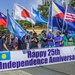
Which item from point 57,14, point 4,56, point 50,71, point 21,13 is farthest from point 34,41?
point 4,56

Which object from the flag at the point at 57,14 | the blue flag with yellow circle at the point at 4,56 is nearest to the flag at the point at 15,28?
the flag at the point at 57,14

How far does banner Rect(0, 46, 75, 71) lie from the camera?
1111 cm

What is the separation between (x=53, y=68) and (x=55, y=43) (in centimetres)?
352

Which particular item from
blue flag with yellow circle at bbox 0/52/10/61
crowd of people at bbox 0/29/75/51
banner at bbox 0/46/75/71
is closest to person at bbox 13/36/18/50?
crowd of people at bbox 0/29/75/51

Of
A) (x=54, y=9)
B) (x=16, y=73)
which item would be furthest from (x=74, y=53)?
(x=54, y=9)

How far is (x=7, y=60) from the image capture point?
11.1m

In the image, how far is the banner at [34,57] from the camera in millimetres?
11109

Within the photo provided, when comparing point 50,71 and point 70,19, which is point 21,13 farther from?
point 50,71

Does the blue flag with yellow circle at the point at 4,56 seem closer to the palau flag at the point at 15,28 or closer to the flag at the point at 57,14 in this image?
the palau flag at the point at 15,28

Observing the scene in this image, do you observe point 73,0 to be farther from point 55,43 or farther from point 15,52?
point 15,52

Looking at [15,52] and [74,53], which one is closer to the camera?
[15,52]

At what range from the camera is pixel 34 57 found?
11.9 metres

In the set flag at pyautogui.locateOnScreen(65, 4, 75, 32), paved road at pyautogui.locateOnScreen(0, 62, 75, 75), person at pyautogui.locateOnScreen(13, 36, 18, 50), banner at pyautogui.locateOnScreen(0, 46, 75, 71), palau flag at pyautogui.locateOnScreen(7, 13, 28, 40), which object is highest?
flag at pyautogui.locateOnScreen(65, 4, 75, 32)

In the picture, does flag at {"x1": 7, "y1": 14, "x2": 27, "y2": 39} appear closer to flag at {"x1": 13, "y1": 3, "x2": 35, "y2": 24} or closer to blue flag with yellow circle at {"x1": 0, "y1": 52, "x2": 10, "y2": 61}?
flag at {"x1": 13, "y1": 3, "x2": 35, "y2": 24}
